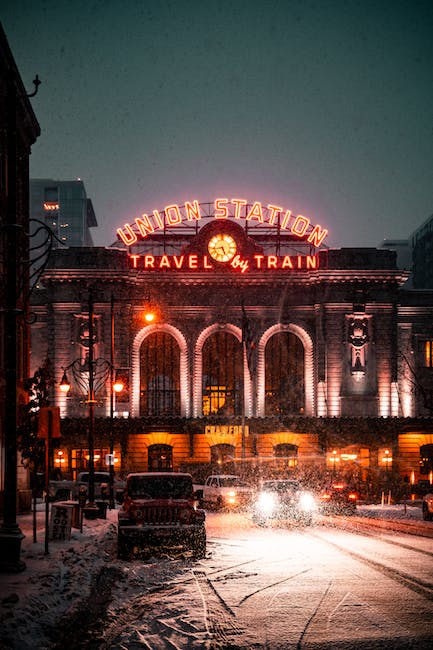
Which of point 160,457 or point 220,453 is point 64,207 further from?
point 220,453

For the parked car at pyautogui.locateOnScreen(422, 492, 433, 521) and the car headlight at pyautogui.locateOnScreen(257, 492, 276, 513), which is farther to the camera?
the parked car at pyautogui.locateOnScreen(422, 492, 433, 521)

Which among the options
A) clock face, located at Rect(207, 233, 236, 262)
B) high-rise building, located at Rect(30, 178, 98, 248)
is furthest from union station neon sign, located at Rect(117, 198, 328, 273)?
high-rise building, located at Rect(30, 178, 98, 248)

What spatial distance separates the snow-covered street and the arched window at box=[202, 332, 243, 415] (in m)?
46.7

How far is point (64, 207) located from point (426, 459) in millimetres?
112269

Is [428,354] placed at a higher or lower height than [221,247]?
lower

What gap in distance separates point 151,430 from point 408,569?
49.6 metres

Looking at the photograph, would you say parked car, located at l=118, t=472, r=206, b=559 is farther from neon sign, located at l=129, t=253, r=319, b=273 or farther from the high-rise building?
the high-rise building

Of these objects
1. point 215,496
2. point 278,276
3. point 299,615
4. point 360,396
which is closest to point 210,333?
point 278,276

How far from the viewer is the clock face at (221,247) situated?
227 feet

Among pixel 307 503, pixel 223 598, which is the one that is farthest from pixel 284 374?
pixel 223 598

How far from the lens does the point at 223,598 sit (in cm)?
1494

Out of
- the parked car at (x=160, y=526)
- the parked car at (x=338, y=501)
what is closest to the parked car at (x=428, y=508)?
the parked car at (x=338, y=501)

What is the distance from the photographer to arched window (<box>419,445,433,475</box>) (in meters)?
68.6

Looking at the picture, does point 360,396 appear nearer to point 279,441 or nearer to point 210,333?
point 279,441
